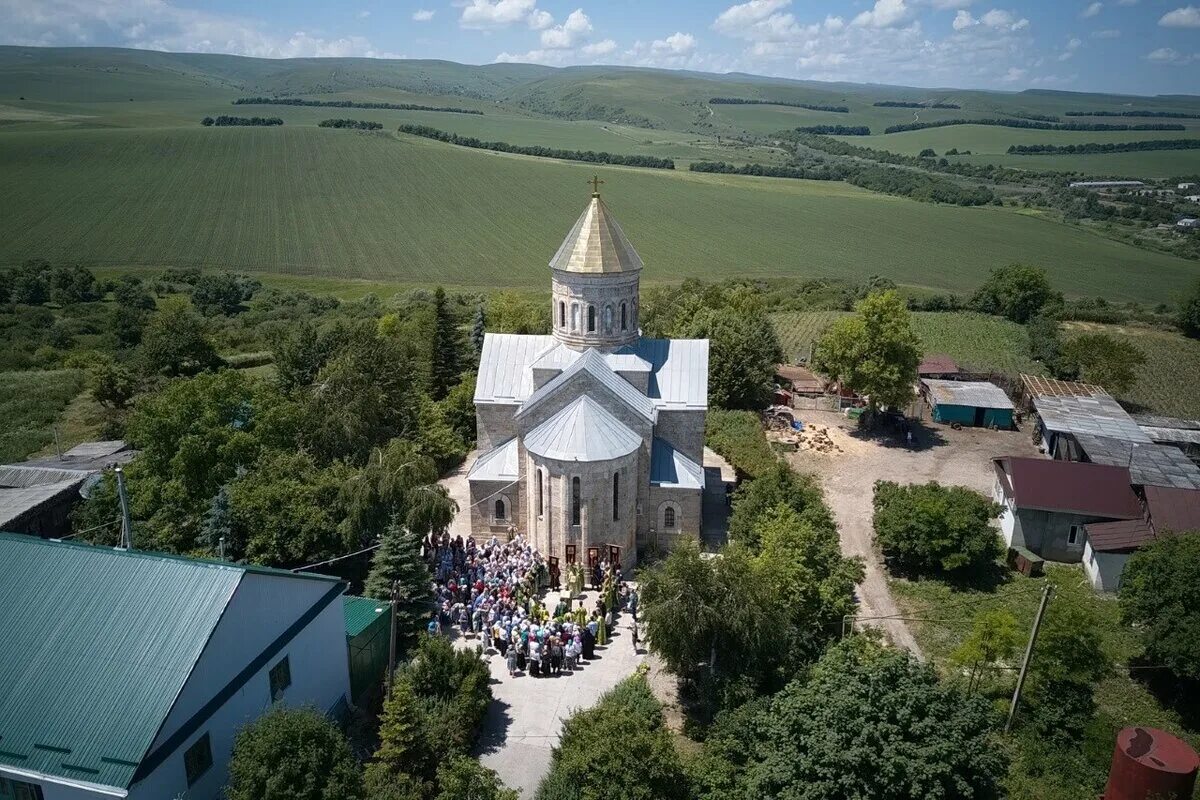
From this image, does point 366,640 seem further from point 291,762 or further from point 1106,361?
point 1106,361

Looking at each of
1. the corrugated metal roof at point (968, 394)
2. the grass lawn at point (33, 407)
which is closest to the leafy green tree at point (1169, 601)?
the corrugated metal roof at point (968, 394)

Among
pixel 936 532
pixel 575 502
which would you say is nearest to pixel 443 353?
pixel 575 502

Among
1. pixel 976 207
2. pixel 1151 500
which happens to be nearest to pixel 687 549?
pixel 1151 500

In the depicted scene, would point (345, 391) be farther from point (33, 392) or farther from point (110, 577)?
point (33, 392)

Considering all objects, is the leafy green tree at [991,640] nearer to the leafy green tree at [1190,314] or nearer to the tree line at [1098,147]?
the leafy green tree at [1190,314]

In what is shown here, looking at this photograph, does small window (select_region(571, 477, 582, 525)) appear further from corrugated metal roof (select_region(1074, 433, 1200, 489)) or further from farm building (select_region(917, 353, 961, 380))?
farm building (select_region(917, 353, 961, 380))
